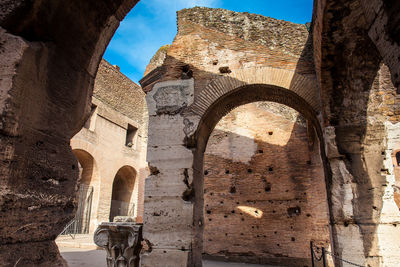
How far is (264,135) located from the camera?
823cm

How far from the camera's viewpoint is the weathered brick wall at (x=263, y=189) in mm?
7121

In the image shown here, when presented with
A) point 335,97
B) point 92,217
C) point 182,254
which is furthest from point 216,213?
point 92,217

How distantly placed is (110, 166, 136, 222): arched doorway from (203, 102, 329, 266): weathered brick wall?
6587 mm

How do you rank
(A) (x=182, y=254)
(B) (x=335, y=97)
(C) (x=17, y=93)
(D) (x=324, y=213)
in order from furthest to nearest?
1. (D) (x=324, y=213)
2. (B) (x=335, y=97)
3. (A) (x=182, y=254)
4. (C) (x=17, y=93)

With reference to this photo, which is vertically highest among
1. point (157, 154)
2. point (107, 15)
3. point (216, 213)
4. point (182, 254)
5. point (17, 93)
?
point (107, 15)

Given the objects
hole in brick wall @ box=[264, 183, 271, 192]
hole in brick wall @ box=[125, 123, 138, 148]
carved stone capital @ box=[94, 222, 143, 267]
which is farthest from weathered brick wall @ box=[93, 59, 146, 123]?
carved stone capital @ box=[94, 222, 143, 267]

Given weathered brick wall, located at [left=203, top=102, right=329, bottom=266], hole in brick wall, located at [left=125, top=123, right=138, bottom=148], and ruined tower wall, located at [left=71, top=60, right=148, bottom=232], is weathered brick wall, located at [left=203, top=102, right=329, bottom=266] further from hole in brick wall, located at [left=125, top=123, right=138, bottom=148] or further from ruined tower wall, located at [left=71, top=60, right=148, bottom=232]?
hole in brick wall, located at [left=125, top=123, right=138, bottom=148]

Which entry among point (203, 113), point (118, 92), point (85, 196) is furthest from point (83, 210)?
point (203, 113)

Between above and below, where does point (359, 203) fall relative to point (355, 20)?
below

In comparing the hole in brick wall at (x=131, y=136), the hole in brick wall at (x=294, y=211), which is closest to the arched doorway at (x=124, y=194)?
the hole in brick wall at (x=131, y=136)

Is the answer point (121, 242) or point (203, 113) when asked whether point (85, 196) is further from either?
point (203, 113)

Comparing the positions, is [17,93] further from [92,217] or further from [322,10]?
[92,217]

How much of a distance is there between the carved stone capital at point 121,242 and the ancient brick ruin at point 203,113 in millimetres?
199

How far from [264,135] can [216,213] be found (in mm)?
2721
